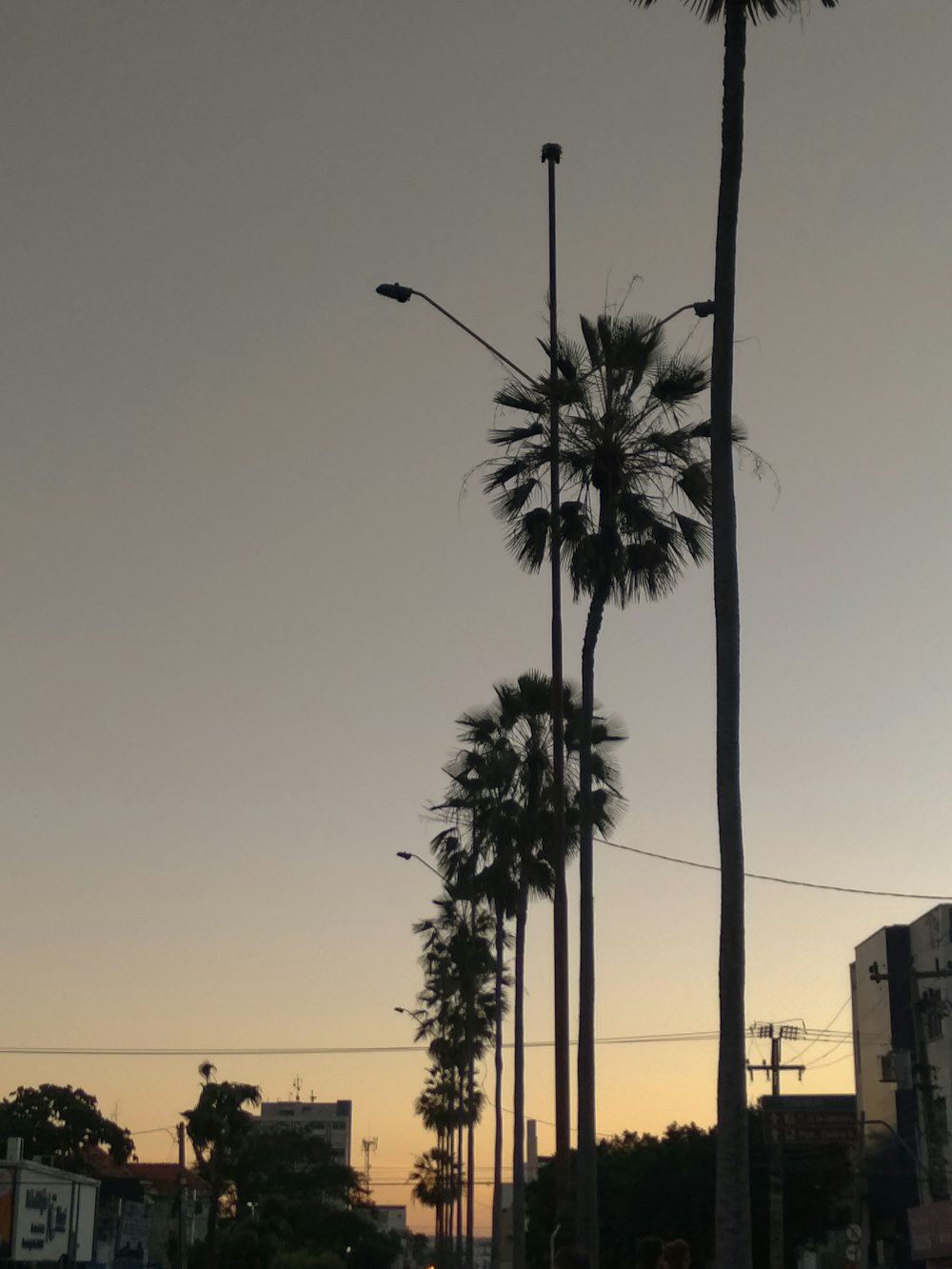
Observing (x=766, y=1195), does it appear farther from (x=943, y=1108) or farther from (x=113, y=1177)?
(x=113, y=1177)

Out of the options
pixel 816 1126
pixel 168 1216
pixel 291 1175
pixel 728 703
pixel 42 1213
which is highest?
pixel 728 703

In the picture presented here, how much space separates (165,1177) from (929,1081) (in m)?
101

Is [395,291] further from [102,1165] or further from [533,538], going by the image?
[102,1165]

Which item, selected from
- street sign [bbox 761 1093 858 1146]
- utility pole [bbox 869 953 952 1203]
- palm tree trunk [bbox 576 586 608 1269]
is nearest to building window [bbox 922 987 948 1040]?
utility pole [bbox 869 953 952 1203]

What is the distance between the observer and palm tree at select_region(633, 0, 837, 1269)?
48.3 ft

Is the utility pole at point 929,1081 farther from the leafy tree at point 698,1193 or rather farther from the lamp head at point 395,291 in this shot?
the lamp head at point 395,291

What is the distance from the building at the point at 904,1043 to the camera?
79125mm

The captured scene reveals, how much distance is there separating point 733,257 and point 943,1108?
72.8 metres

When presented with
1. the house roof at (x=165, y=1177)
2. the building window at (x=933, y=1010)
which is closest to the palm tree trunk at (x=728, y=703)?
the building window at (x=933, y=1010)

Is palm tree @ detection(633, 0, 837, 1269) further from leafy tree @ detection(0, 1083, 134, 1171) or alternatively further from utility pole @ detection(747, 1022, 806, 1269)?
leafy tree @ detection(0, 1083, 134, 1171)

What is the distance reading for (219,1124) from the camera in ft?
292

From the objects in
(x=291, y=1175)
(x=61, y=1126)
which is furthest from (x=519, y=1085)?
(x=291, y=1175)

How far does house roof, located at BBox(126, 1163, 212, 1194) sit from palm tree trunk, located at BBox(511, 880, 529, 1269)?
300ft

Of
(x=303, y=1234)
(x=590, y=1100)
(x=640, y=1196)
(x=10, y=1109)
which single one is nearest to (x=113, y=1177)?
(x=10, y=1109)
